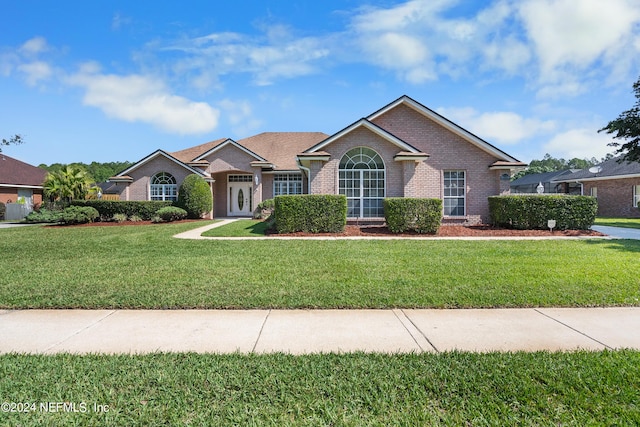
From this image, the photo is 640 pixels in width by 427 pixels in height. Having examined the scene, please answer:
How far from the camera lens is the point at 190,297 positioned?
573 centimetres

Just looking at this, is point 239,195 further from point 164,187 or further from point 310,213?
point 310,213

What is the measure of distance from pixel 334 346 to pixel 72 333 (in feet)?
10.8

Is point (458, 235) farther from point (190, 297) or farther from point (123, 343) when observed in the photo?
point (123, 343)

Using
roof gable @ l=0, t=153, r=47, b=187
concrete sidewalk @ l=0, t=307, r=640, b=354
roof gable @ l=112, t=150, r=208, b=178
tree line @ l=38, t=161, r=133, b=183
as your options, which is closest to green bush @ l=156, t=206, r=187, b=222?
roof gable @ l=112, t=150, r=208, b=178

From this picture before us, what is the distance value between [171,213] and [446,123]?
52.3 feet

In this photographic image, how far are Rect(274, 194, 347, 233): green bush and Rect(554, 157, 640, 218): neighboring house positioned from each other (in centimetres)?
2551

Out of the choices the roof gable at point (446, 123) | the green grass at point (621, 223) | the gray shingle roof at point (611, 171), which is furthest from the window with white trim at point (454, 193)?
the gray shingle roof at point (611, 171)

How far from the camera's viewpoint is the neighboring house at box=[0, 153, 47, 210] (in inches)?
1136

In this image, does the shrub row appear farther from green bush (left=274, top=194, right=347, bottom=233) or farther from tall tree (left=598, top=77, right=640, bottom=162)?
tall tree (left=598, top=77, right=640, bottom=162)

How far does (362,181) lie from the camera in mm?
16766

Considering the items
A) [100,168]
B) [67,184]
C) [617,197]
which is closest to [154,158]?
[67,184]

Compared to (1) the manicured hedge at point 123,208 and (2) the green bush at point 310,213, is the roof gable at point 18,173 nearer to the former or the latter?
(1) the manicured hedge at point 123,208

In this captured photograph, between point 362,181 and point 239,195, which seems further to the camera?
point 239,195

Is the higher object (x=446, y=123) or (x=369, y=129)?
(x=446, y=123)
